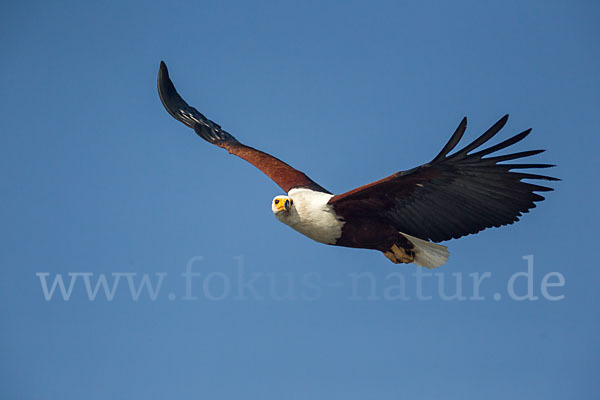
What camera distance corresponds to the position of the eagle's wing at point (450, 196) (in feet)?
22.7

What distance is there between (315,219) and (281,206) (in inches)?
14.5

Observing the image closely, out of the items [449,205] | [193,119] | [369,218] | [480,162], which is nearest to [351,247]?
[369,218]

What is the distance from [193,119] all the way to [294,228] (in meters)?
3.09

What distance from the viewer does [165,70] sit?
10.1 meters

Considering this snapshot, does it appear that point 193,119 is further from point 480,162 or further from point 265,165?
point 480,162

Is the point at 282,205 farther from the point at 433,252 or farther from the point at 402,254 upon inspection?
the point at 433,252

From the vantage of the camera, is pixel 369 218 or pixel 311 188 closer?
pixel 369 218

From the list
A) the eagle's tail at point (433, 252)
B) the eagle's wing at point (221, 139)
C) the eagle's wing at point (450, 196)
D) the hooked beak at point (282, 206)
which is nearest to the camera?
the eagle's wing at point (450, 196)

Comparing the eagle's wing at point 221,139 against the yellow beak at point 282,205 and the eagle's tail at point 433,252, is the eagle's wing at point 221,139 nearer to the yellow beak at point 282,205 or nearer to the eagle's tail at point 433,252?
the yellow beak at point 282,205

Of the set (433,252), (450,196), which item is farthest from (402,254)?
(450,196)

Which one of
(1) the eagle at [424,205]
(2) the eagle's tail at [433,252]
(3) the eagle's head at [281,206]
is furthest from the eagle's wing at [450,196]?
(3) the eagle's head at [281,206]

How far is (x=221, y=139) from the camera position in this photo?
998 centimetres

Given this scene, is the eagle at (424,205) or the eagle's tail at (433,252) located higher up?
the eagle at (424,205)

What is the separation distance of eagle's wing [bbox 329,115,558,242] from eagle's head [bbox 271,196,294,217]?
45 centimetres
